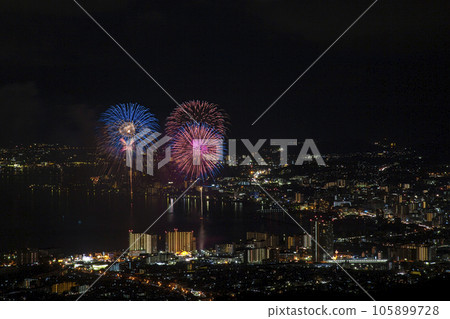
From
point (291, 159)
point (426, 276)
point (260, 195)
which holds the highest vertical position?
point (291, 159)

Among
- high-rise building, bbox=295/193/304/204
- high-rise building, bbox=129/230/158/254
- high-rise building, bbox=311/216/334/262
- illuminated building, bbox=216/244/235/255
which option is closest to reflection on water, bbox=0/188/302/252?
high-rise building, bbox=129/230/158/254

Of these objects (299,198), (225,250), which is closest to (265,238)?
(225,250)

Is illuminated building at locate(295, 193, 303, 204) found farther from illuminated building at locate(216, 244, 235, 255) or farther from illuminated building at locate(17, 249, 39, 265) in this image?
illuminated building at locate(17, 249, 39, 265)

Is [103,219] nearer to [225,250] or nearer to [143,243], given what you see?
[143,243]

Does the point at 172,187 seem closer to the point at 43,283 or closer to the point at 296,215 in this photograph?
the point at 296,215

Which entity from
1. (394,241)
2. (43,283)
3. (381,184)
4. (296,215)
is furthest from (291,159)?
(43,283)
